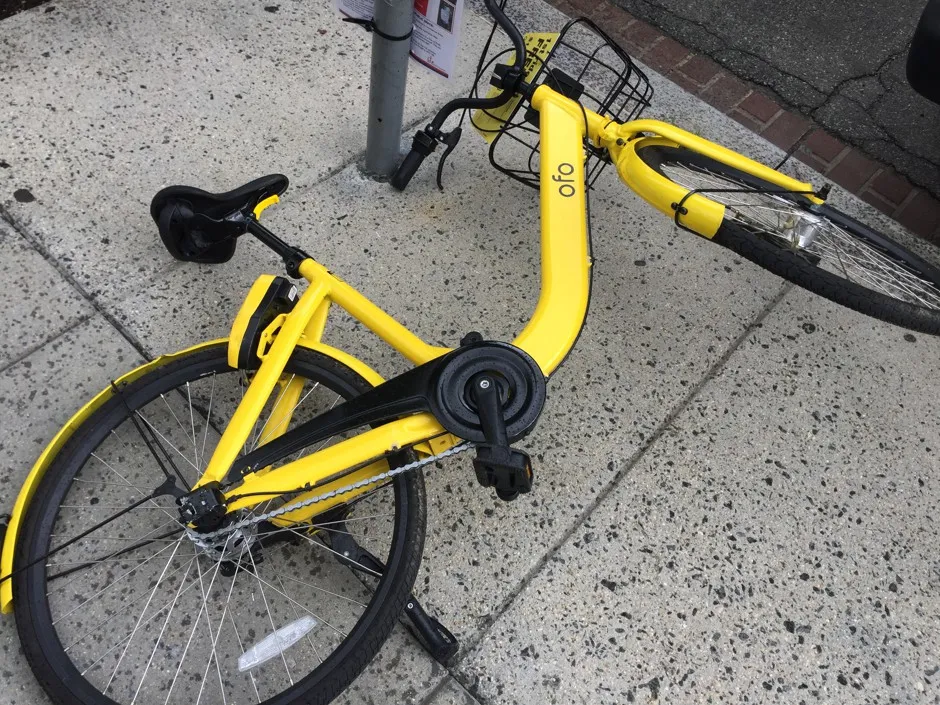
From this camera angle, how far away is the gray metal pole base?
256 centimetres

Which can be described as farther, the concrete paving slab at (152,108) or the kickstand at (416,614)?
the concrete paving slab at (152,108)

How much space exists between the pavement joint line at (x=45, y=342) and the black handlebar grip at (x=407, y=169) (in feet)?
3.66

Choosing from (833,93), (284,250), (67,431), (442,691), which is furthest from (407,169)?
(833,93)

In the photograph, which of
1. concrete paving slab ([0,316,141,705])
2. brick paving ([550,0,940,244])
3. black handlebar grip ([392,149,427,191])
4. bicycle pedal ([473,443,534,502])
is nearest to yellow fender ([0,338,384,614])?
concrete paving slab ([0,316,141,705])

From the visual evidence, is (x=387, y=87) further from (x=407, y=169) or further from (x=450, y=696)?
(x=450, y=696)

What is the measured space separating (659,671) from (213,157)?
2335 mm

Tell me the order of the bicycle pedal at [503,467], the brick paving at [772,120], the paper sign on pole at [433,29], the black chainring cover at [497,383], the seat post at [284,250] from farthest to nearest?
the brick paving at [772,120], the paper sign on pole at [433,29], the seat post at [284,250], the black chainring cover at [497,383], the bicycle pedal at [503,467]

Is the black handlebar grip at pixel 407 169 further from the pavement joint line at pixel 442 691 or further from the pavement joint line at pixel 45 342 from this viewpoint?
the pavement joint line at pixel 442 691

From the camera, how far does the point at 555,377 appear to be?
2.76m

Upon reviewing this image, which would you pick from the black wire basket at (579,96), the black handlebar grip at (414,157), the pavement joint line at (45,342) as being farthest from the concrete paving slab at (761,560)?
the pavement joint line at (45,342)

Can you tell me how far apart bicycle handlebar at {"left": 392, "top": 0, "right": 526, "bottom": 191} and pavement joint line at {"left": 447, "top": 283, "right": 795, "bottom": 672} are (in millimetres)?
1140

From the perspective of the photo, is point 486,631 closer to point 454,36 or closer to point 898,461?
point 898,461

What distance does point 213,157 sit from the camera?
3115 mm

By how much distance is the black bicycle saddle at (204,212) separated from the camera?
7.40ft
